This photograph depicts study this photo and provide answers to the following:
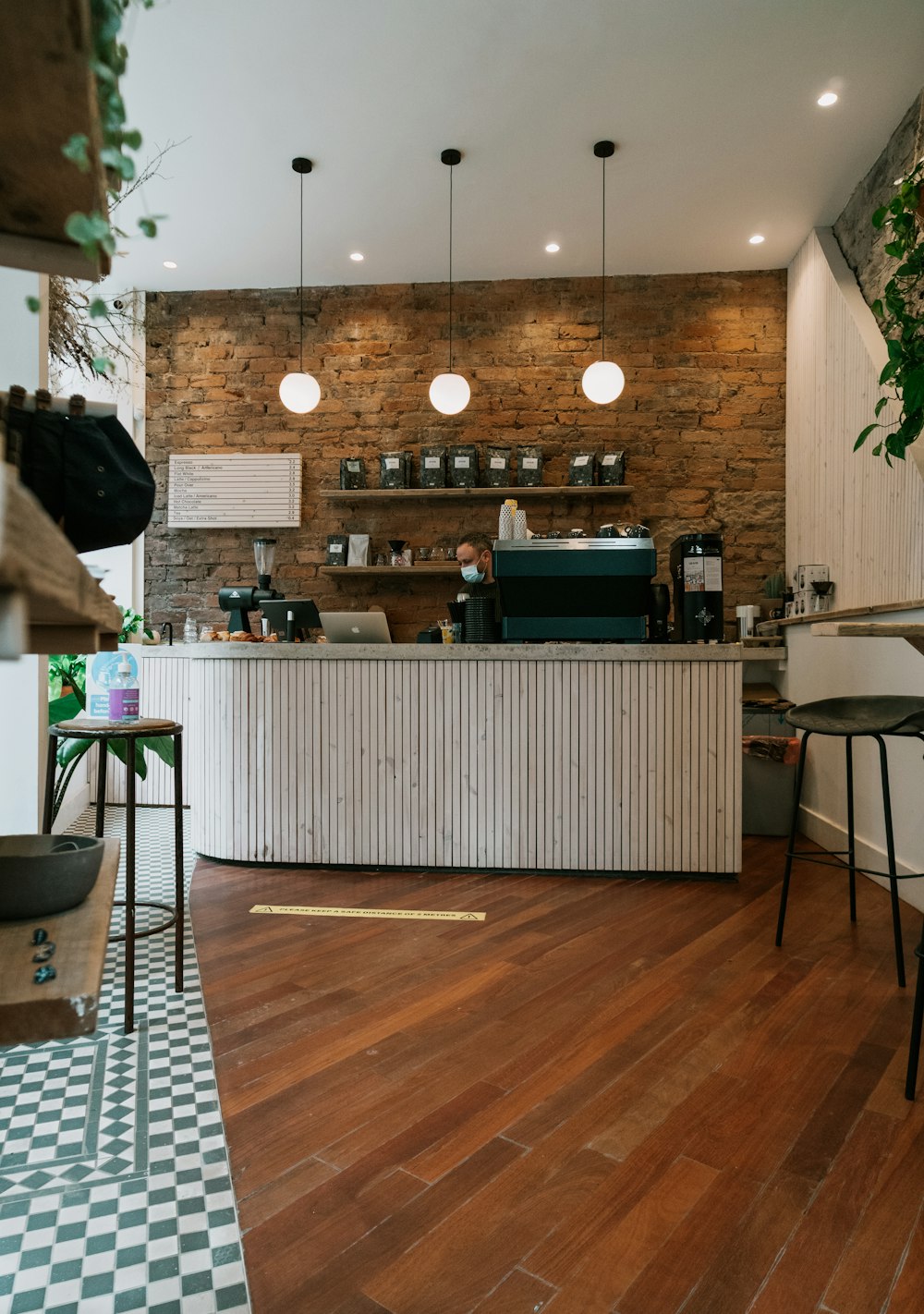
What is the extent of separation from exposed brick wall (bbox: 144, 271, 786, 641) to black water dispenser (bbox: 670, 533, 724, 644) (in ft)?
7.65

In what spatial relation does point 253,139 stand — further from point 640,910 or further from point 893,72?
point 640,910

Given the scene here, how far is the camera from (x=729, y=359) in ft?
19.8

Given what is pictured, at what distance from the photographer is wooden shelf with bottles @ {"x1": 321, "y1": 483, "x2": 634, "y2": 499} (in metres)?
5.93

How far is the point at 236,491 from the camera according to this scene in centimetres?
638

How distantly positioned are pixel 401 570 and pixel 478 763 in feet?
8.99

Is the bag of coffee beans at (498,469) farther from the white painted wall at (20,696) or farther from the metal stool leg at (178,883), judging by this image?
the metal stool leg at (178,883)

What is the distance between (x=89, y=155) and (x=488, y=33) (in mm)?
3862

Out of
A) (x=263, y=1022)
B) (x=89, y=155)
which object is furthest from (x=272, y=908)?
(x=89, y=155)

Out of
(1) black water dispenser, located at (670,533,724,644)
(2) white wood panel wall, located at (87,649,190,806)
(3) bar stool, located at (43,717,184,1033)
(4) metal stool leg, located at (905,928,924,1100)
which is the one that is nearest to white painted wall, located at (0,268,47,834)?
(3) bar stool, located at (43,717,184,1033)

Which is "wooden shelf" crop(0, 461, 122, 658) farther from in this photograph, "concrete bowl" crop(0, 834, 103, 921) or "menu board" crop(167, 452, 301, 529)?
"menu board" crop(167, 452, 301, 529)

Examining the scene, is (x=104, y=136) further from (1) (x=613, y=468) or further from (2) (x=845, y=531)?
(1) (x=613, y=468)

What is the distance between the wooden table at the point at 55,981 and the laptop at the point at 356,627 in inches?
115

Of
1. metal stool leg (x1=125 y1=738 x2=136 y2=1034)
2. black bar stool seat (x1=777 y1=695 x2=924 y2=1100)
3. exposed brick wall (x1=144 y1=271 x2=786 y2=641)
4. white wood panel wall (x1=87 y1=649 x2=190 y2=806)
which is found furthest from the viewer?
exposed brick wall (x1=144 y1=271 x2=786 y2=641)

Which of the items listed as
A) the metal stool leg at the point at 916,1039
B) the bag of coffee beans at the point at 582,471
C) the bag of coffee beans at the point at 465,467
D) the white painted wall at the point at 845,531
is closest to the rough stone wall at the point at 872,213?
the white painted wall at the point at 845,531
